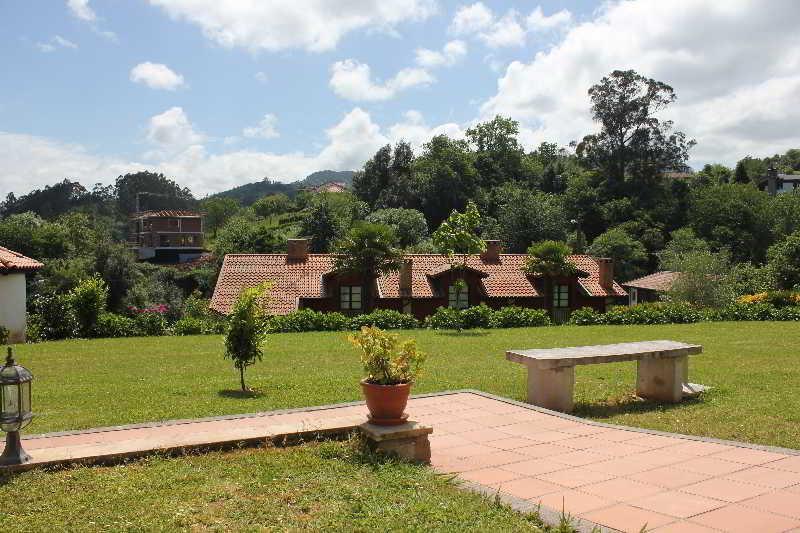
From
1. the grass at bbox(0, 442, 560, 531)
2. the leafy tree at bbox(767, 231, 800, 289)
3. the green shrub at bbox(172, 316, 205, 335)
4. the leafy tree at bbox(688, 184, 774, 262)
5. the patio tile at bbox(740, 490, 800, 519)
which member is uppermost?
the leafy tree at bbox(688, 184, 774, 262)

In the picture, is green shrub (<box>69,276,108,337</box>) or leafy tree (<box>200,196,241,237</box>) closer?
green shrub (<box>69,276,108,337</box>)

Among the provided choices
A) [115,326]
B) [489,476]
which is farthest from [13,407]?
[115,326]

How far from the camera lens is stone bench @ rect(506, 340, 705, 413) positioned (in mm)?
8656

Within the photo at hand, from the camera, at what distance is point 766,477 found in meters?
5.50

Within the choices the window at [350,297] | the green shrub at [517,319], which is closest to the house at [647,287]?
the green shrub at [517,319]

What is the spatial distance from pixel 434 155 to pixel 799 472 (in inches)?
2379

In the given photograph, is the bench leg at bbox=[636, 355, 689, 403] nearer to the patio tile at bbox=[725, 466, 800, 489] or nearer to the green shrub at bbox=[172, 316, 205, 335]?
the patio tile at bbox=[725, 466, 800, 489]

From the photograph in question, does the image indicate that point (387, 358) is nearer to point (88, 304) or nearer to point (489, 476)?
point (489, 476)

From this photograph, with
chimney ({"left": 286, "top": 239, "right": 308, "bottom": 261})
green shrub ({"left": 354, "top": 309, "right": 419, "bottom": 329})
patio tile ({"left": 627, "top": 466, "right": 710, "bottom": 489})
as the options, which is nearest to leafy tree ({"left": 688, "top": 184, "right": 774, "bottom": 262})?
chimney ({"left": 286, "top": 239, "right": 308, "bottom": 261})

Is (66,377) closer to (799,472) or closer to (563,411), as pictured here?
(563,411)

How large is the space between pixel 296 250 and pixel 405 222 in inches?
994

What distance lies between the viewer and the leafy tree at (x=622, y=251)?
1978 inches

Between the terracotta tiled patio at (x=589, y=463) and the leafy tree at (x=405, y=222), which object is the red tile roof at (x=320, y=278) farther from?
the leafy tree at (x=405, y=222)

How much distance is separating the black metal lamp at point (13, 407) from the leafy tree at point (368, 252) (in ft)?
66.0
